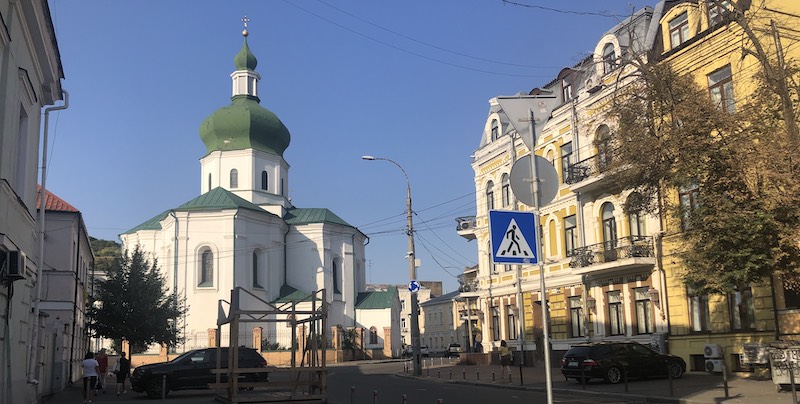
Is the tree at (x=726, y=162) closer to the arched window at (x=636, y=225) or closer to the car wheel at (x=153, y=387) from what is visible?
the arched window at (x=636, y=225)

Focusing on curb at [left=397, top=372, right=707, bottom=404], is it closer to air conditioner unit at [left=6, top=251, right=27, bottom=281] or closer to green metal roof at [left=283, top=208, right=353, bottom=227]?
air conditioner unit at [left=6, top=251, right=27, bottom=281]

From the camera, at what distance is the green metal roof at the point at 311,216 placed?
62.6 metres

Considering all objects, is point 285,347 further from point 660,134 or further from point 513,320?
point 660,134

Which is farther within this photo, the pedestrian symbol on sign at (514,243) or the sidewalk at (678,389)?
the sidewalk at (678,389)

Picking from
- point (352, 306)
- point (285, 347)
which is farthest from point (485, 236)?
point (352, 306)

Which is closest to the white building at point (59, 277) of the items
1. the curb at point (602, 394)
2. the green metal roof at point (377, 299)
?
the curb at point (602, 394)

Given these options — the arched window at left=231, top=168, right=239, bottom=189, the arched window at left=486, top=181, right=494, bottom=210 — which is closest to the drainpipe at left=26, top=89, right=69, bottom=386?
the arched window at left=486, top=181, right=494, bottom=210

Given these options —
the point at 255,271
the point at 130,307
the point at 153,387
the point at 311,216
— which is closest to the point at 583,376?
the point at 153,387

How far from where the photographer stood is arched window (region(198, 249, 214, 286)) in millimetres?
54812

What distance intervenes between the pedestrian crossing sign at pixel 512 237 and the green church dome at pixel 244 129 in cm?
5456

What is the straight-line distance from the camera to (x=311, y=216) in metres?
63.3

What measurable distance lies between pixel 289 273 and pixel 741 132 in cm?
4750

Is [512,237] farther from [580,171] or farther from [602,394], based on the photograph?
[580,171]

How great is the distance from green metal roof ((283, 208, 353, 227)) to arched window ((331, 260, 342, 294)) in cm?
363
